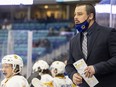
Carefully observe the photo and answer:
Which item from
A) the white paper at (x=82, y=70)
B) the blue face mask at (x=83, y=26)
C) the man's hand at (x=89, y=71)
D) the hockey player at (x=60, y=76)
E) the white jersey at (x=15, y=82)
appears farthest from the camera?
the hockey player at (x=60, y=76)

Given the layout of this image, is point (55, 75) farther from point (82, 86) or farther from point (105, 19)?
point (82, 86)

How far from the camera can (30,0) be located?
628 centimetres

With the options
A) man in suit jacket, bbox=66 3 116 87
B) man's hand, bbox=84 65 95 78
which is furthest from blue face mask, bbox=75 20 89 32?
man's hand, bbox=84 65 95 78

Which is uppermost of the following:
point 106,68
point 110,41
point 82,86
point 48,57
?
point 110,41

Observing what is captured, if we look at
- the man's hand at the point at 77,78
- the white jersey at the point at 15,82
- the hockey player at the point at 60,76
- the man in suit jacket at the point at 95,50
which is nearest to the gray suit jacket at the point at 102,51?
the man in suit jacket at the point at 95,50

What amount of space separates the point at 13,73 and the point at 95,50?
4.81 feet

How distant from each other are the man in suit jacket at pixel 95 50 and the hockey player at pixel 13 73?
3.22ft

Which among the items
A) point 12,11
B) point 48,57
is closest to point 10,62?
point 48,57

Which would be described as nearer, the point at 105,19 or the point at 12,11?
the point at 105,19

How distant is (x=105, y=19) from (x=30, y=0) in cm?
131

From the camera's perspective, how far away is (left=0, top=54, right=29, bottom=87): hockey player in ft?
14.1

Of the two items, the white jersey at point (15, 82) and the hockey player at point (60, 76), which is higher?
the white jersey at point (15, 82)

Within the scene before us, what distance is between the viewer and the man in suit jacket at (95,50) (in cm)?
323

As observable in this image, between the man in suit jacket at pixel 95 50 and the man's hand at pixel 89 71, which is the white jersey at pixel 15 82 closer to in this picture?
the man in suit jacket at pixel 95 50
